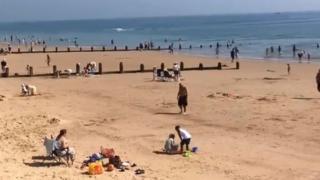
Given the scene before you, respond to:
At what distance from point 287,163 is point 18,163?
7.04 metres

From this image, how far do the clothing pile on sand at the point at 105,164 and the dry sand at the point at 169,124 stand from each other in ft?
0.91

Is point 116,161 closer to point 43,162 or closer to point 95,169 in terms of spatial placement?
point 95,169

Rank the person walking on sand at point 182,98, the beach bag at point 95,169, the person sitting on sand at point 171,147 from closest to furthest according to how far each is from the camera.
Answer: the beach bag at point 95,169 → the person sitting on sand at point 171,147 → the person walking on sand at point 182,98

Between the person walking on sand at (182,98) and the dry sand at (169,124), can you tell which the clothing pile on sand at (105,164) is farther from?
the person walking on sand at (182,98)

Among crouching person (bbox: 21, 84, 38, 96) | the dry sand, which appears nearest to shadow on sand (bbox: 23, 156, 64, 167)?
the dry sand

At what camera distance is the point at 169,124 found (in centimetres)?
2189

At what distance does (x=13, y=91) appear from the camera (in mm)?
31422

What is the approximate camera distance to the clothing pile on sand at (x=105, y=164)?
1468 cm

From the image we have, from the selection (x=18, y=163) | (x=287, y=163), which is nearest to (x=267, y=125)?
(x=287, y=163)

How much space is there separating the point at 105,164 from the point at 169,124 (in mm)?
6739

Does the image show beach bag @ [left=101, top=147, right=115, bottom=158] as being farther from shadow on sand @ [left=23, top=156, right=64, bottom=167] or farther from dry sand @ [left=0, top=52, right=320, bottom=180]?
shadow on sand @ [left=23, top=156, right=64, bottom=167]

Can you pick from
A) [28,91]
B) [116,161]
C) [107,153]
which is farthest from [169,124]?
[28,91]

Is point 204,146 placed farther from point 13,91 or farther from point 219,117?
point 13,91

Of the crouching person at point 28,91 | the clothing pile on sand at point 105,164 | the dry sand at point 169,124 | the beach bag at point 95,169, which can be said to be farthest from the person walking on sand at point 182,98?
the beach bag at point 95,169
